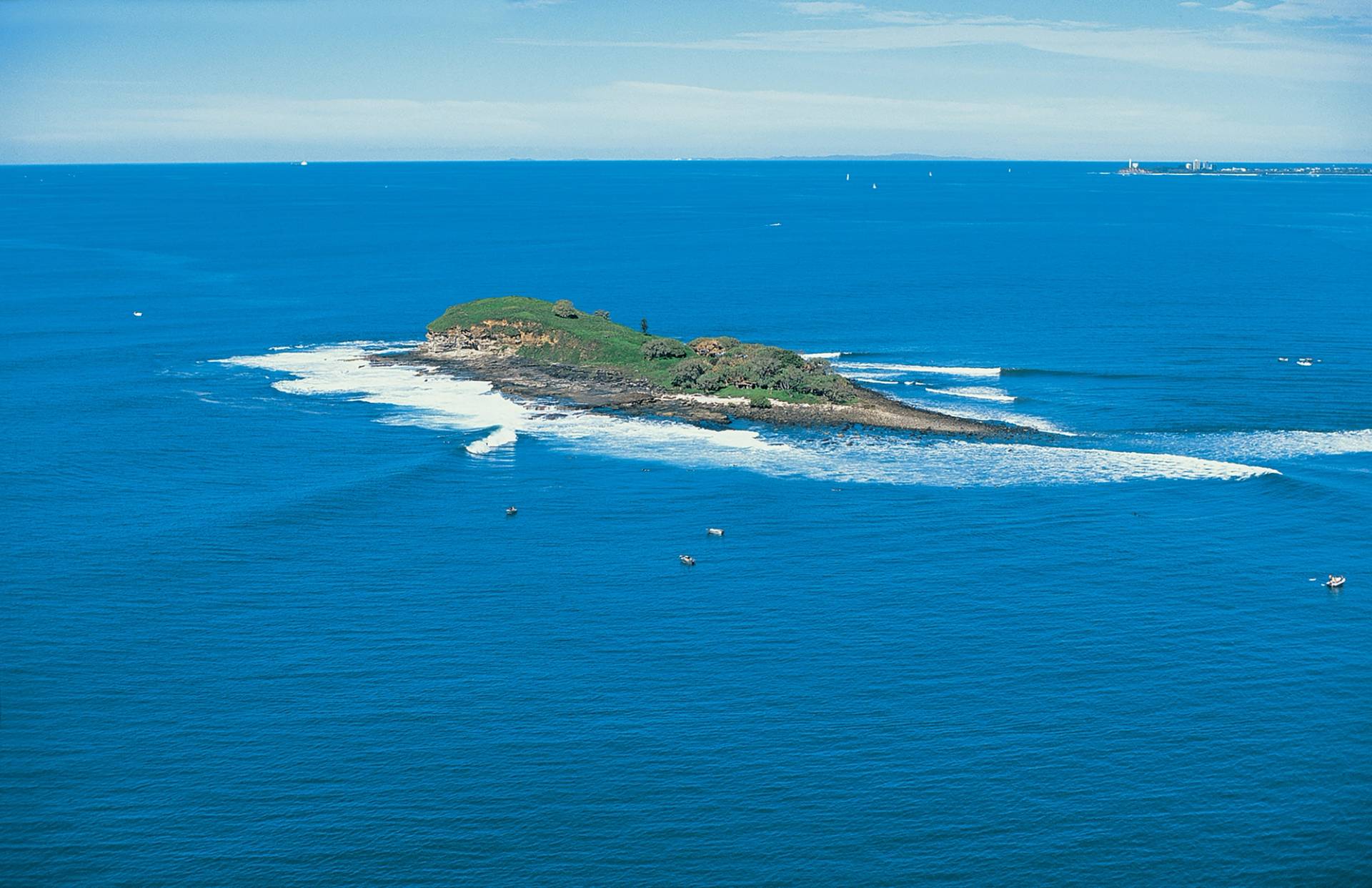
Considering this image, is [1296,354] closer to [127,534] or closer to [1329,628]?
[1329,628]

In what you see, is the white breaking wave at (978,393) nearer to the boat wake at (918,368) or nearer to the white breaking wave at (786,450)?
the boat wake at (918,368)

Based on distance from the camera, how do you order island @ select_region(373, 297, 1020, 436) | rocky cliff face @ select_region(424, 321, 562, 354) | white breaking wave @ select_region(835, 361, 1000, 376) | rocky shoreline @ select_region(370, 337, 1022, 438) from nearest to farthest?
rocky shoreline @ select_region(370, 337, 1022, 438)
island @ select_region(373, 297, 1020, 436)
white breaking wave @ select_region(835, 361, 1000, 376)
rocky cliff face @ select_region(424, 321, 562, 354)

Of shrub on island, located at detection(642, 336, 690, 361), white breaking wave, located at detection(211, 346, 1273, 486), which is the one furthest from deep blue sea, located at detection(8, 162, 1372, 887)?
shrub on island, located at detection(642, 336, 690, 361)

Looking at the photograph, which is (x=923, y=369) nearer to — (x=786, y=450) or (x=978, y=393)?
(x=978, y=393)

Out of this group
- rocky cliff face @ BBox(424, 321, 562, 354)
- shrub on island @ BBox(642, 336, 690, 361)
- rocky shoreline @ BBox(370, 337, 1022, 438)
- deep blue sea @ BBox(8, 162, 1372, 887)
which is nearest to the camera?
deep blue sea @ BBox(8, 162, 1372, 887)

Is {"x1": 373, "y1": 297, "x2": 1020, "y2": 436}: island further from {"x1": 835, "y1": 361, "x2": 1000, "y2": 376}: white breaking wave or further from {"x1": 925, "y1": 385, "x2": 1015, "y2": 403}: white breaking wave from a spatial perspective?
{"x1": 925, "y1": 385, "x2": 1015, "y2": 403}: white breaking wave

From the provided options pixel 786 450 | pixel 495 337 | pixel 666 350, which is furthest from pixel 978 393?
pixel 495 337
